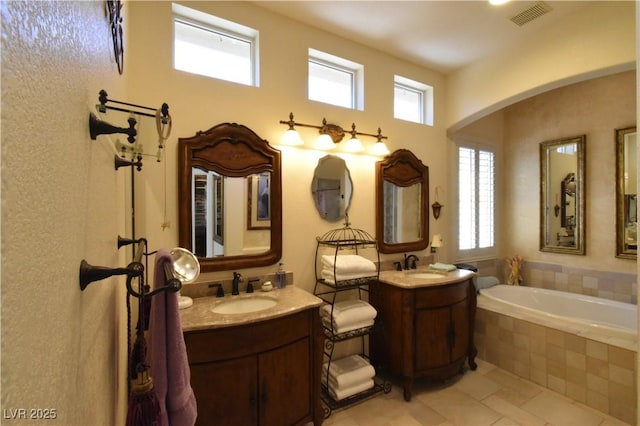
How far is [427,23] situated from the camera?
2447mm

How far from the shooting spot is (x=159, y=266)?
2.89 feet

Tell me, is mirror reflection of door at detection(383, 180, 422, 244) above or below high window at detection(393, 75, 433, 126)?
below

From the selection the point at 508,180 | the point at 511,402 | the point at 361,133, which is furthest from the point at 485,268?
the point at 361,133

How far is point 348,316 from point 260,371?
773 millimetres

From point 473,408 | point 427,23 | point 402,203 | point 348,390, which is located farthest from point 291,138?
point 473,408

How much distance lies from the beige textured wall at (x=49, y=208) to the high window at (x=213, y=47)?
64.7 inches

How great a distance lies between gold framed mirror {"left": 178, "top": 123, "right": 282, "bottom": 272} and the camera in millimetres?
1997

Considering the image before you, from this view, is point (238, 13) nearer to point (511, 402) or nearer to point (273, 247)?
point (273, 247)

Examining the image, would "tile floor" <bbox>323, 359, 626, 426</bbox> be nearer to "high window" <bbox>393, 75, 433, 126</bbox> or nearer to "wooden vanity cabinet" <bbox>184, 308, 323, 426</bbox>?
"wooden vanity cabinet" <bbox>184, 308, 323, 426</bbox>

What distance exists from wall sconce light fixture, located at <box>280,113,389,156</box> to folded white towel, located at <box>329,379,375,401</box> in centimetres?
192

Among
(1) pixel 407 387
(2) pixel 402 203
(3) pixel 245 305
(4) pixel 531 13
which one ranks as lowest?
(1) pixel 407 387

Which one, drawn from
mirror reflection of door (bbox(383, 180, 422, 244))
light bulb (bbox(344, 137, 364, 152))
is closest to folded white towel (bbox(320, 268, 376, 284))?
mirror reflection of door (bbox(383, 180, 422, 244))

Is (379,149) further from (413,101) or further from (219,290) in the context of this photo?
(219,290)

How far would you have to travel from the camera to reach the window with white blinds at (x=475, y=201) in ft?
11.8
